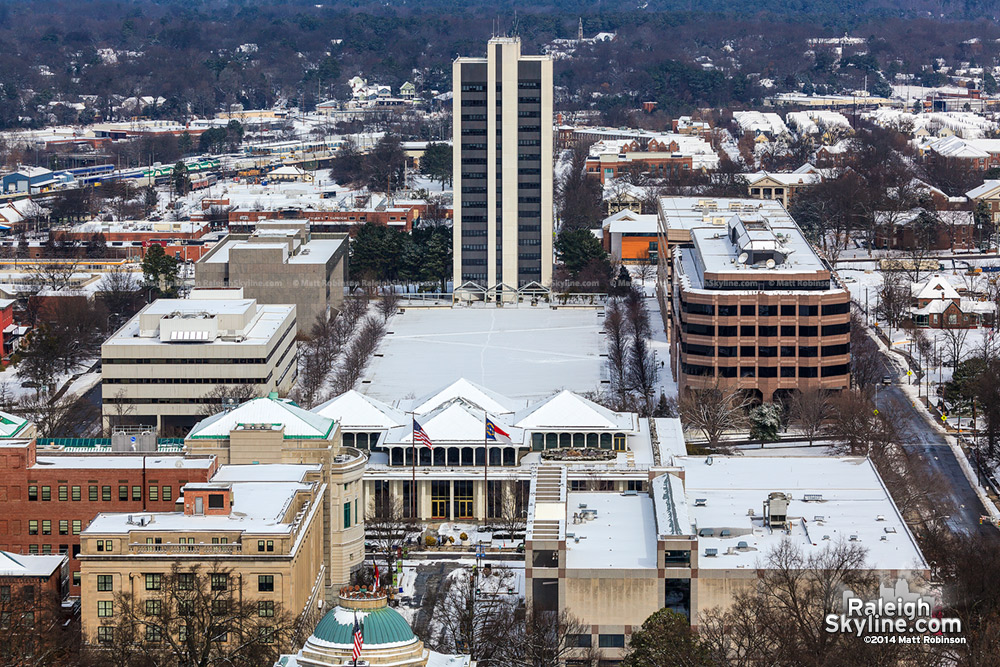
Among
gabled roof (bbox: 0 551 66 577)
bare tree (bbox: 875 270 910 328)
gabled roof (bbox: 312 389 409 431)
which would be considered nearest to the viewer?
gabled roof (bbox: 0 551 66 577)

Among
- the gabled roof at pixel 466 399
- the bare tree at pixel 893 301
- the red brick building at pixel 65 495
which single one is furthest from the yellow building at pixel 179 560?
the bare tree at pixel 893 301

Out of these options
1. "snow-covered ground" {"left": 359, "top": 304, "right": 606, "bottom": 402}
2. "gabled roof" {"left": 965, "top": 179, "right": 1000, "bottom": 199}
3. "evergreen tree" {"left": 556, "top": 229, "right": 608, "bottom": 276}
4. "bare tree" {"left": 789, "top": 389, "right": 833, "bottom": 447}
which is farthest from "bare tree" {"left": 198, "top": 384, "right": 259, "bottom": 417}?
"gabled roof" {"left": 965, "top": 179, "right": 1000, "bottom": 199}

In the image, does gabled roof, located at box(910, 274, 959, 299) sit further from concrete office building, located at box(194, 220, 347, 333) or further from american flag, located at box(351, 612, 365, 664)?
american flag, located at box(351, 612, 365, 664)

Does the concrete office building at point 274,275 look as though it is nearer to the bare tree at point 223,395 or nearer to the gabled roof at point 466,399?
the bare tree at point 223,395

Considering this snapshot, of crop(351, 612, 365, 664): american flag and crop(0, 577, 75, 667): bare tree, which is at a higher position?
crop(351, 612, 365, 664): american flag

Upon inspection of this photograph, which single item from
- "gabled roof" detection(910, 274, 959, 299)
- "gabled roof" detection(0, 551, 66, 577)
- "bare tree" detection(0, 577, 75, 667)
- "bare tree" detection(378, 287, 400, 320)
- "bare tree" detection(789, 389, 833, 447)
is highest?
"gabled roof" detection(910, 274, 959, 299)

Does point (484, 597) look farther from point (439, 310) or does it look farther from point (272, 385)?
point (439, 310)
